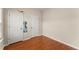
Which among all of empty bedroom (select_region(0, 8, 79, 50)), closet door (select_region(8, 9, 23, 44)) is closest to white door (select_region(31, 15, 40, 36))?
empty bedroom (select_region(0, 8, 79, 50))

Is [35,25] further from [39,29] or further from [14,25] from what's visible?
[14,25]

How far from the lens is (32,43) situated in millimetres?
1435

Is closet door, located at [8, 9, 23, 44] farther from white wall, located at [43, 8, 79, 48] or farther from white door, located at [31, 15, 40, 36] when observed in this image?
white wall, located at [43, 8, 79, 48]

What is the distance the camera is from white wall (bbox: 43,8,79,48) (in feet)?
4.56

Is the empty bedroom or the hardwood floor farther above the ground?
the empty bedroom

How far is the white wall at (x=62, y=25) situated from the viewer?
139 cm

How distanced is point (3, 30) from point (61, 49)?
0.81m

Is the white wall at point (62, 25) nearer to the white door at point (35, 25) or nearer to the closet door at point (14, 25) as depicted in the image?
the white door at point (35, 25)

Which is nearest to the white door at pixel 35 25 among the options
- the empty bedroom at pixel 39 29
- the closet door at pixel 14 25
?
the empty bedroom at pixel 39 29

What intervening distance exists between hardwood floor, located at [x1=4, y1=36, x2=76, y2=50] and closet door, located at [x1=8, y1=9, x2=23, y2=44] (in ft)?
0.25
